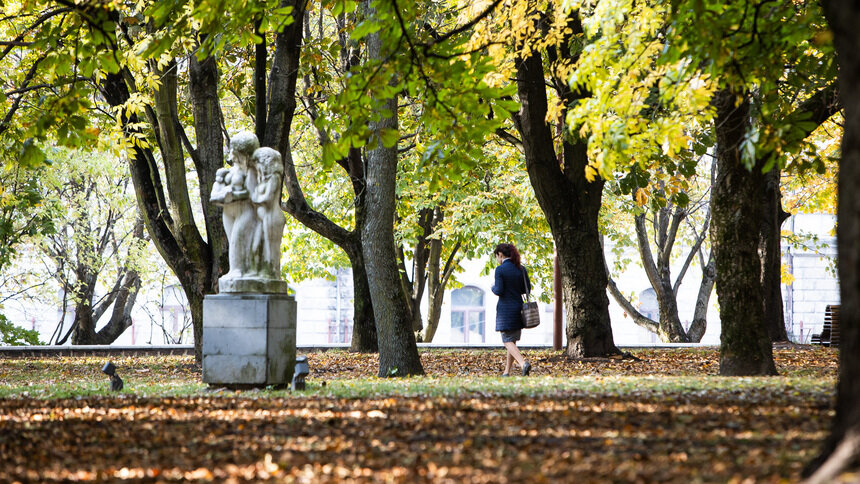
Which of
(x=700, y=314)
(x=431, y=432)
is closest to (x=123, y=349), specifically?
(x=700, y=314)

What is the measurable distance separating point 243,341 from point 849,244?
7.20m

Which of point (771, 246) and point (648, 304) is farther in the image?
point (648, 304)

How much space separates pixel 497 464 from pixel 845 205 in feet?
6.87

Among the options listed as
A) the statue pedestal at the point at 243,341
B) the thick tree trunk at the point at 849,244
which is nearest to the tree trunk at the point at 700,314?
the statue pedestal at the point at 243,341

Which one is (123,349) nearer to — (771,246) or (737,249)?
(771,246)

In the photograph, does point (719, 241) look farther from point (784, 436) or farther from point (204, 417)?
point (204, 417)

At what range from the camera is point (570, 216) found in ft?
46.4

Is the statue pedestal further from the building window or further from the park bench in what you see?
the building window

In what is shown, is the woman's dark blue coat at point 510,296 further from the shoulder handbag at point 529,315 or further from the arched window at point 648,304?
the arched window at point 648,304

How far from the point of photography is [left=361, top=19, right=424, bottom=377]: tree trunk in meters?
11.8

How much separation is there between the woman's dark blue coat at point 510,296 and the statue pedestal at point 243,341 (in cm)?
312

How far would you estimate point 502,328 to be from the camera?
37.2 ft

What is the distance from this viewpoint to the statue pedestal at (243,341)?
31.4 feet

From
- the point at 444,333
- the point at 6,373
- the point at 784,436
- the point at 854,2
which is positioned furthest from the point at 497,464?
the point at 444,333
